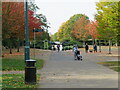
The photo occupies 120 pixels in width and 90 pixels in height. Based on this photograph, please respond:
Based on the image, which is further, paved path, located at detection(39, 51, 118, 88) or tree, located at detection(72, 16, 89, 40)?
tree, located at detection(72, 16, 89, 40)

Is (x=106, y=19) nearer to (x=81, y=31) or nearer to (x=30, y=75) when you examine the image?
(x=30, y=75)

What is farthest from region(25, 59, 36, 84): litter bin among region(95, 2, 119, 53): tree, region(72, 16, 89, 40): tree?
region(72, 16, 89, 40): tree

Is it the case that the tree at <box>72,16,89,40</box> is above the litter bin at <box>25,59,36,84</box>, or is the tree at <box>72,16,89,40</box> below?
above

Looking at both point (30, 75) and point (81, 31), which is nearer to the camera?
point (30, 75)

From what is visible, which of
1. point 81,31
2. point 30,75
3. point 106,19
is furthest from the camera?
point 81,31

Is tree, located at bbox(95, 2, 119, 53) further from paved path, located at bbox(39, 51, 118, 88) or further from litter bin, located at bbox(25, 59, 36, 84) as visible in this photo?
litter bin, located at bbox(25, 59, 36, 84)

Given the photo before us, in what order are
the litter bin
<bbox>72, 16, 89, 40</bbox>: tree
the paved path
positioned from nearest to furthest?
the paved path, the litter bin, <bbox>72, 16, 89, 40</bbox>: tree

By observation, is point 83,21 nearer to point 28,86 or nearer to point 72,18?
→ point 72,18

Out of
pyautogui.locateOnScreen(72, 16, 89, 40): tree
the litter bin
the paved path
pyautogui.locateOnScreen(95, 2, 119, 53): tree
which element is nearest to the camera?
the paved path

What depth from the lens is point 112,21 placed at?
80.2 ft

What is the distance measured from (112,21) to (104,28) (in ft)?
26.2

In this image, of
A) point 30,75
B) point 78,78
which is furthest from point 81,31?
point 30,75

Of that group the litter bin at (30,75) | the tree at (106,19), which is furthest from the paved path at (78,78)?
the tree at (106,19)

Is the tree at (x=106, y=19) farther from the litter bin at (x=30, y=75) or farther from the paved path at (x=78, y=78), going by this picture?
the litter bin at (x=30, y=75)
